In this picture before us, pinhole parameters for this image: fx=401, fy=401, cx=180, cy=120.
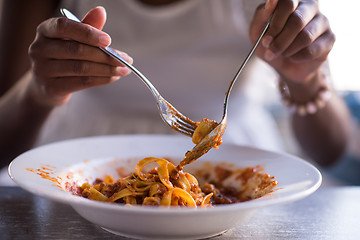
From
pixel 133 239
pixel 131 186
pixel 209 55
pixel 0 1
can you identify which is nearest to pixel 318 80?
pixel 209 55

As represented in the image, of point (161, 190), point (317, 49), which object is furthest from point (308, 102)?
point (161, 190)

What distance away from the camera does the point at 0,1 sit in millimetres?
2084

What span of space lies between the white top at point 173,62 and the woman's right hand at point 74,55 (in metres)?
0.79

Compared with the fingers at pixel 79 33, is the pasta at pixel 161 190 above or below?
below

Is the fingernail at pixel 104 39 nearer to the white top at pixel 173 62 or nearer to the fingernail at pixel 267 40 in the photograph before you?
the fingernail at pixel 267 40

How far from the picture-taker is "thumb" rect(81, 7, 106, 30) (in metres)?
0.98

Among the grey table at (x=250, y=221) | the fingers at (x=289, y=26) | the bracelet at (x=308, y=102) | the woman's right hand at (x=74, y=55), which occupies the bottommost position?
the grey table at (x=250, y=221)

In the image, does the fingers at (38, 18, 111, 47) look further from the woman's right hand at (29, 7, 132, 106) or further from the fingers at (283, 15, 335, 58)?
the fingers at (283, 15, 335, 58)

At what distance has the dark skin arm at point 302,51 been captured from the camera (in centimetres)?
102

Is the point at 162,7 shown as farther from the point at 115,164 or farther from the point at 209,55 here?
the point at 115,164

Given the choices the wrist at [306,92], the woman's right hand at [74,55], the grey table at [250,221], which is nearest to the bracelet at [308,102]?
the wrist at [306,92]

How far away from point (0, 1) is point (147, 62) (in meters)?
0.86

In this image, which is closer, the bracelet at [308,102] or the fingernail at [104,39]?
the fingernail at [104,39]

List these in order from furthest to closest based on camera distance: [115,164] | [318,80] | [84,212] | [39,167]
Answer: [318,80]
[115,164]
[39,167]
[84,212]
